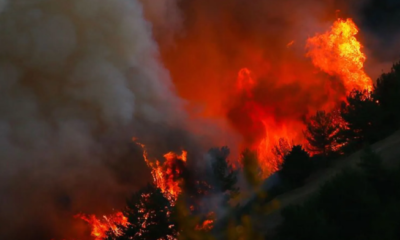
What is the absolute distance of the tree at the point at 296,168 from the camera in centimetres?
2615

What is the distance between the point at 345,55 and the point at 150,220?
34082mm

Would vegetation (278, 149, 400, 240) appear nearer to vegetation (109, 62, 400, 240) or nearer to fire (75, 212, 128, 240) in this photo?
vegetation (109, 62, 400, 240)

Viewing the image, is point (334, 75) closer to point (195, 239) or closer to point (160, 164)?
point (160, 164)

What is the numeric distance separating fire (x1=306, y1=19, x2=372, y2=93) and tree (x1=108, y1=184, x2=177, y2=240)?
3130 cm

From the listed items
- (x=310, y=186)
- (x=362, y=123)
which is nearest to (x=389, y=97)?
(x=362, y=123)

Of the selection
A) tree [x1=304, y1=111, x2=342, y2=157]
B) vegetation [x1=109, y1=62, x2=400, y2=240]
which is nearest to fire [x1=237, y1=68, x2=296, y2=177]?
vegetation [x1=109, y1=62, x2=400, y2=240]

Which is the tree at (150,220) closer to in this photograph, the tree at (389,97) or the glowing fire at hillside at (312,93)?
the tree at (389,97)

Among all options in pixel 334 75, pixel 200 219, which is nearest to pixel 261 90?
pixel 334 75

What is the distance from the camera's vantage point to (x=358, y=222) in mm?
14047

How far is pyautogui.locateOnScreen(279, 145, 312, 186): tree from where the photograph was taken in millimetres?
26155

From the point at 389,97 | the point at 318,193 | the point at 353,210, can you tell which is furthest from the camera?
the point at 389,97

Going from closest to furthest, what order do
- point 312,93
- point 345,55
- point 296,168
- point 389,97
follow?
point 296,168 < point 389,97 < point 345,55 < point 312,93

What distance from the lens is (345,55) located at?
154ft

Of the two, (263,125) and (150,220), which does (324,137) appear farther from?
(263,125)
